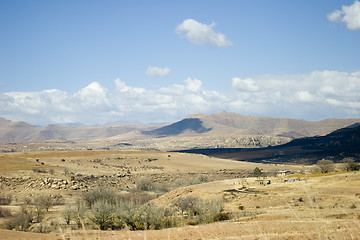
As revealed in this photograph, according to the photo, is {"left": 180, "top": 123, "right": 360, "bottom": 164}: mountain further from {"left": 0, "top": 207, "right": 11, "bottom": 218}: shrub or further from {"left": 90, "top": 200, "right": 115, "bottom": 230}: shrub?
{"left": 0, "top": 207, "right": 11, "bottom": 218}: shrub

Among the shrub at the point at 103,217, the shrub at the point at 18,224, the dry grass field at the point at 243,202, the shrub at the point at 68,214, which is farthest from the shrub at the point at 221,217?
the shrub at the point at 18,224

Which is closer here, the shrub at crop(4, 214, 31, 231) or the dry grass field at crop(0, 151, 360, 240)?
the dry grass field at crop(0, 151, 360, 240)

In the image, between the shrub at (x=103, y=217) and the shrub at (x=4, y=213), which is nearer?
the shrub at (x=103, y=217)

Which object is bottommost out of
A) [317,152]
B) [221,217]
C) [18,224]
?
[221,217]

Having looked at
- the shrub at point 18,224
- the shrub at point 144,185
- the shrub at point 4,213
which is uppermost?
the shrub at point 18,224

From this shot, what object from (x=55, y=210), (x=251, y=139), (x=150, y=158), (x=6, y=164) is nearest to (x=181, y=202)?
(x=55, y=210)

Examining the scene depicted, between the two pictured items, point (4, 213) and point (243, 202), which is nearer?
point (4, 213)

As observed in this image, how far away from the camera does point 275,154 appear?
117250 mm

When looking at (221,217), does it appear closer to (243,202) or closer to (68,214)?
(243,202)

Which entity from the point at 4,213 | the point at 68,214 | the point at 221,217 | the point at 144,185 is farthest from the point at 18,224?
the point at 144,185

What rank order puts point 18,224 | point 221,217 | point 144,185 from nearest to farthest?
point 18,224 < point 221,217 < point 144,185

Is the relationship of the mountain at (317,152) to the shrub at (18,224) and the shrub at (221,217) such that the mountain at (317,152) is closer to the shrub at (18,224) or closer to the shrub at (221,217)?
the shrub at (221,217)

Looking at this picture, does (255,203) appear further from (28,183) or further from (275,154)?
(275,154)

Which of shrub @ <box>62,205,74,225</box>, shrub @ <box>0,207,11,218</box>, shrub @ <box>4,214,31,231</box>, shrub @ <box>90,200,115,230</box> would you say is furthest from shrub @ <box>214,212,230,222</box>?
shrub @ <box>0,207,11,218</box>
